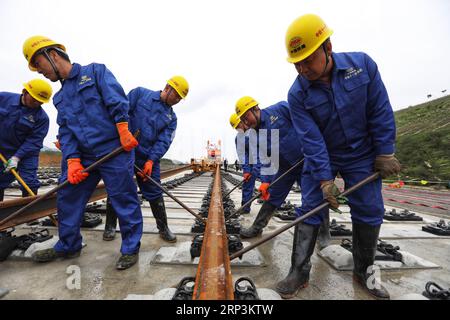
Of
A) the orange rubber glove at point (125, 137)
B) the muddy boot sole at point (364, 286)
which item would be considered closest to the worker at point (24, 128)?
the orange rubber glove at point (125, 137)

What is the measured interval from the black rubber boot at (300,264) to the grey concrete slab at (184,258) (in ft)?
1.05

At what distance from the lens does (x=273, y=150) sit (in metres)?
2.98

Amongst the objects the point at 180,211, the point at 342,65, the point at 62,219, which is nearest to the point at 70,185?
the point at 62,219

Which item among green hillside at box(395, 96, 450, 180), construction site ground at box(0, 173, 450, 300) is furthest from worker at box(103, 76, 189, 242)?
green hillside at box(395, 96, 450, 180)

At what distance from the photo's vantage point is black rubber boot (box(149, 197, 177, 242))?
7.93 ft

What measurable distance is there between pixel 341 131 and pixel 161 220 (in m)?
1.96

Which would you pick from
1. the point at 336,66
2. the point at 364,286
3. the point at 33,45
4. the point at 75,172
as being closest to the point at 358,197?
the point at 364,286

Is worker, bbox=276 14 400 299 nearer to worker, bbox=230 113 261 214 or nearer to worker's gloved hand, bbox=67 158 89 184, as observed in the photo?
worker's gloved hand, bbox=67 158 89 184

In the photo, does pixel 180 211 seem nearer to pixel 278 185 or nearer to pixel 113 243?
pixel 113 243

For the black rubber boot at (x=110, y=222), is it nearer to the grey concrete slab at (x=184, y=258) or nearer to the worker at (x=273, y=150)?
the grey concrete slab at (x=184, y=258)

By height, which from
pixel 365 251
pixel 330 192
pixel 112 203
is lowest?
pixel 365 251

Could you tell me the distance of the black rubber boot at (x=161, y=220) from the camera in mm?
2416

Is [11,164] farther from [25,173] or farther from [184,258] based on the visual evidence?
[184,258]

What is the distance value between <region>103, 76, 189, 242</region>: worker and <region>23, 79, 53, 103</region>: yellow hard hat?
53.1 inches
